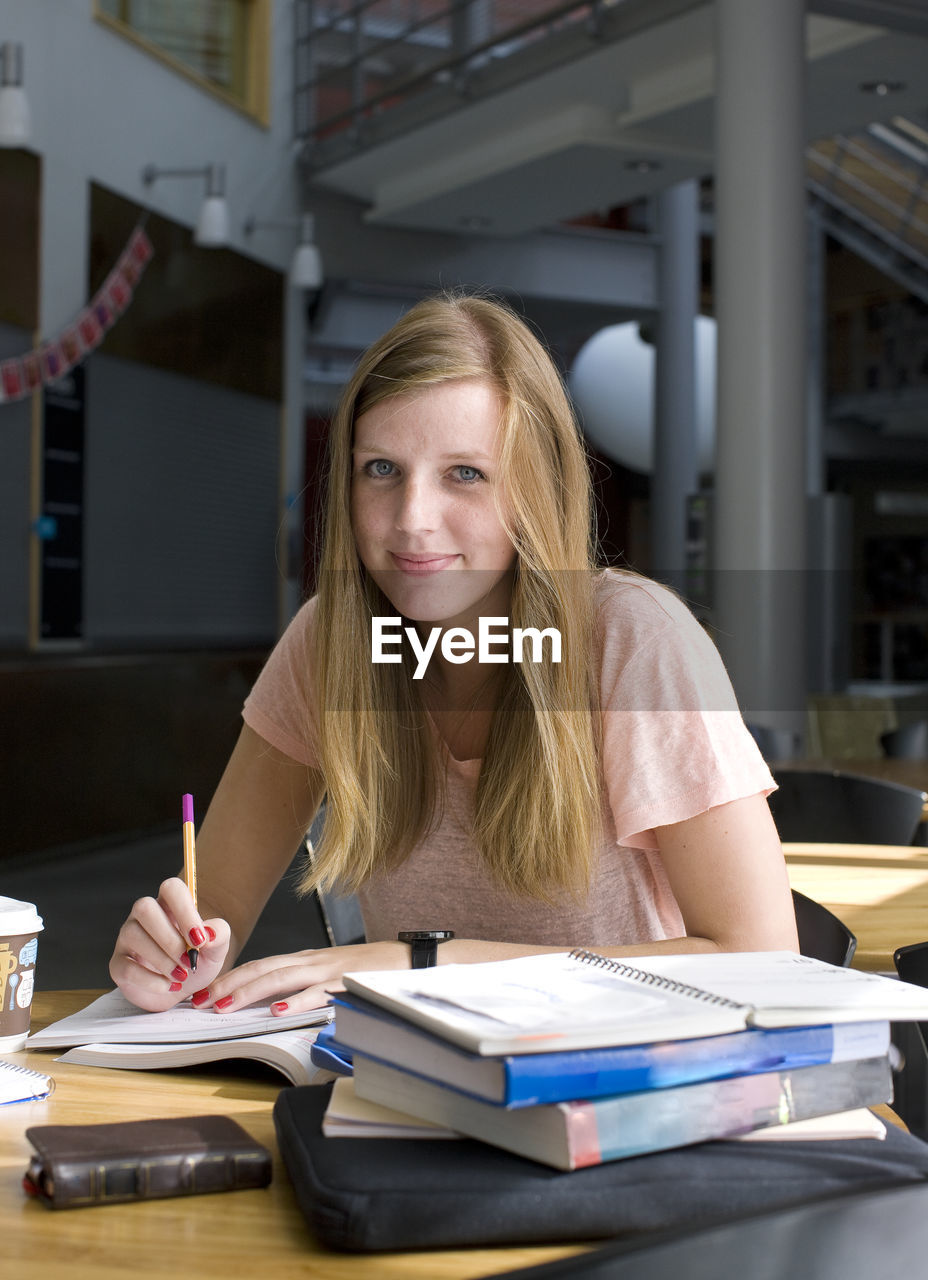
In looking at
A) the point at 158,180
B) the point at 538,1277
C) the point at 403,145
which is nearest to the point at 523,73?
the point at 403,145

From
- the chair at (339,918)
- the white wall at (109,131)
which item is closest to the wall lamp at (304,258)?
the white wall at (109,131)

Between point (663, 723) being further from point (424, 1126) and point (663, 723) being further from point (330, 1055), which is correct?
point (424, 1126)

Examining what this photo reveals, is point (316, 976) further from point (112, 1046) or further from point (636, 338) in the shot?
point (636, 338)

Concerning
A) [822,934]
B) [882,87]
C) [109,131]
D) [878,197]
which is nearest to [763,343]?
[882,87]

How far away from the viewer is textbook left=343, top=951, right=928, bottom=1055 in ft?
2.67

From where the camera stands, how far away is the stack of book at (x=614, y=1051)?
80cm

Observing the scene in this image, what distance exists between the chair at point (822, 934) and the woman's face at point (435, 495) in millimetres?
615

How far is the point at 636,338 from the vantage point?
11570 mm

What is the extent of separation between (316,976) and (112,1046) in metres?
0.19

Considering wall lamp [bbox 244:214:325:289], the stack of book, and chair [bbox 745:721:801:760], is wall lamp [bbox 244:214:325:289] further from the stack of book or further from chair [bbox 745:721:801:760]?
the stack of book

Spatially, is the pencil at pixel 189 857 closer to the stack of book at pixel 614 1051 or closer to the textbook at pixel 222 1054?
the textbook at pixel 222 1054

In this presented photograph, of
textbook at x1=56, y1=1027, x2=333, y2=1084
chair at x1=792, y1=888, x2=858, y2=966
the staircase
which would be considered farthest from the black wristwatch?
the staircase

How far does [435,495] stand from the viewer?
5.13 ft

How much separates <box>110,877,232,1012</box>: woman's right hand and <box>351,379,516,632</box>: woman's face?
48 centimetres
